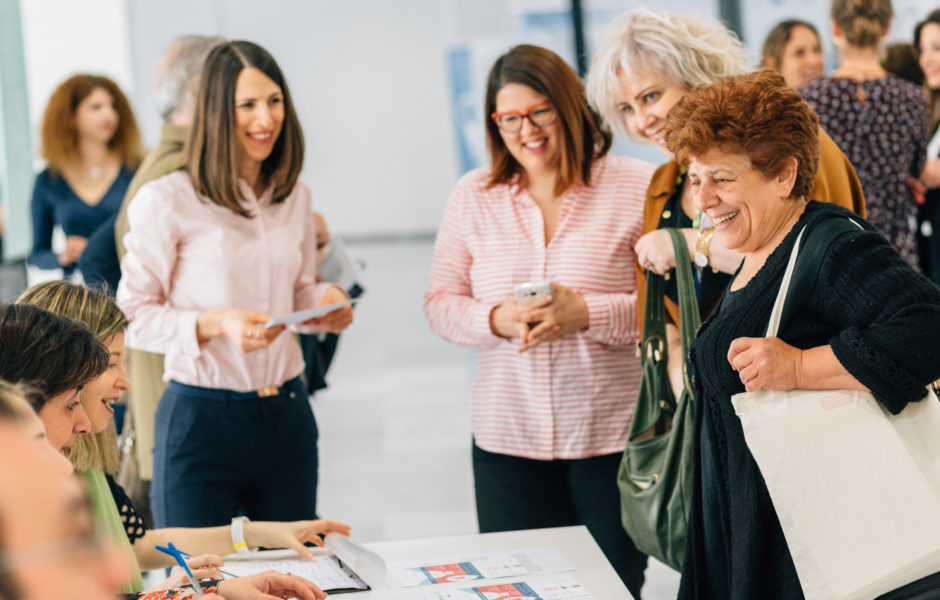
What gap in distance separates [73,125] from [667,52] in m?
3.09

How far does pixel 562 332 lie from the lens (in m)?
2.41

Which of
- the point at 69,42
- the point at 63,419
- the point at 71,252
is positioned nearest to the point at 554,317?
the point at 63,419

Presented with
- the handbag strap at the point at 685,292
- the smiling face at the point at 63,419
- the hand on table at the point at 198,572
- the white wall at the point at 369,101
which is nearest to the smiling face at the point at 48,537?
the smiling face at the point at 63,419

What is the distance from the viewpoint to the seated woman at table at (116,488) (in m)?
1.92

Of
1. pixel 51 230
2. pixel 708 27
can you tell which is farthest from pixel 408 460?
pixel 708 27

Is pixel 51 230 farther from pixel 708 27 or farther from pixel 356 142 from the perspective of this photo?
pixel 356 142

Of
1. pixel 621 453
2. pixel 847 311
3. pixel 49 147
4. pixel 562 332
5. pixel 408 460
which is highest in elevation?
pixel 49 147

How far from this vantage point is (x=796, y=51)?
4.46 meters

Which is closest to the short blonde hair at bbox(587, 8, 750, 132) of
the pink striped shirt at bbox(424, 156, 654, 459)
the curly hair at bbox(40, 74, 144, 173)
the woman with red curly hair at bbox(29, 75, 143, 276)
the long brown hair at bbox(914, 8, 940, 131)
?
the pink striped shirt at bbox(424, 156, 654, 459)

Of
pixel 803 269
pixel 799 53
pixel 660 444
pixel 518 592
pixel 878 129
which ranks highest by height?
pixel 799 53

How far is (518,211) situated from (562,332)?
389 mm

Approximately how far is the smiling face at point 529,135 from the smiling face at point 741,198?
731mm

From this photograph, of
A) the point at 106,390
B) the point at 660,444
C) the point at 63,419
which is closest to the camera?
the point at 63,419

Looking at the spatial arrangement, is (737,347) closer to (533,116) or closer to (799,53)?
(533,116)
